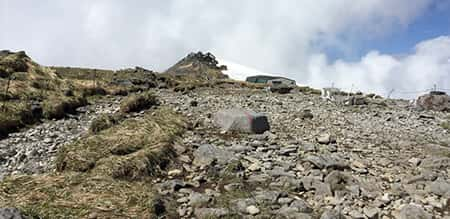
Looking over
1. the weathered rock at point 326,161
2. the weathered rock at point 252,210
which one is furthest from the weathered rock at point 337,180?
the weathered rock at point 252,210

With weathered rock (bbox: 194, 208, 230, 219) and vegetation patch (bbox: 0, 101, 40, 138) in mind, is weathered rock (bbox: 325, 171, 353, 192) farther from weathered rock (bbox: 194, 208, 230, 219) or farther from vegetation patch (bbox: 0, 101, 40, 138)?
vegetation patch (bbox: 0, 101, 40, 138)

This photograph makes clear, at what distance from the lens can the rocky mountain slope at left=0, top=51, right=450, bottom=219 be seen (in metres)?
6.96

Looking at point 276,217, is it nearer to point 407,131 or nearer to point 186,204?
point 186,204

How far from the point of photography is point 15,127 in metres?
13.7

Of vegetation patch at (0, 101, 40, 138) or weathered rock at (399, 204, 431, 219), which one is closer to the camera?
weathered rock at (399, 204, 431, 219)

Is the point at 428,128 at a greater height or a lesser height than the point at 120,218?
greater

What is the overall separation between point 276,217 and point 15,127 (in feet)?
36.2

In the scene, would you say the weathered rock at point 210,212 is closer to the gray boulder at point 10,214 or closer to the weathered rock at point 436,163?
the gray boulder at point 10,214

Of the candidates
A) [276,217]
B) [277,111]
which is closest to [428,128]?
[277,111]

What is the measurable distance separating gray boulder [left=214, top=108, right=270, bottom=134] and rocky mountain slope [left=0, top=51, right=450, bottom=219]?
10.9 inches

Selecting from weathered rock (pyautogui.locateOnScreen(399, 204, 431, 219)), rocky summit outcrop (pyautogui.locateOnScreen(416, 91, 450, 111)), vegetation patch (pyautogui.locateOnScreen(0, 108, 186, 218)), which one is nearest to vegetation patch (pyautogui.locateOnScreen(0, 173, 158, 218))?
vegetation patch (pyautogui.locateOnScreen(0, 108, 186, 218))

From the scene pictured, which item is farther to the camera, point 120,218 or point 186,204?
point 186,204

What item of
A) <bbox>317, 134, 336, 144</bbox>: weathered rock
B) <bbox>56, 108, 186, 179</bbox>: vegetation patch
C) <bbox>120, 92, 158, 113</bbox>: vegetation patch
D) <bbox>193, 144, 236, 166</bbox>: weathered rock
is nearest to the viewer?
<bbox>56, 108, 186, 179</bbox>: vegetation patch

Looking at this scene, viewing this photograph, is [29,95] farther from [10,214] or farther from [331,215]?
[331,215]
